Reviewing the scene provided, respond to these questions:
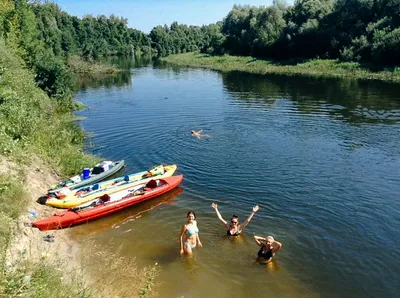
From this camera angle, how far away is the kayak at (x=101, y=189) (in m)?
14.8

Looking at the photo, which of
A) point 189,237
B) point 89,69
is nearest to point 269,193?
point 189,237

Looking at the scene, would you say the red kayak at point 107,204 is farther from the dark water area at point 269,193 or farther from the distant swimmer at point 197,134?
the distant swimmer at point 197,134

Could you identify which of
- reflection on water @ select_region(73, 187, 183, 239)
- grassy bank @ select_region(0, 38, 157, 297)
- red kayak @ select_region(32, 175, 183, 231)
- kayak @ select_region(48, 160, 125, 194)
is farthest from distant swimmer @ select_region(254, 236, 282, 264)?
kayak @ select_region(48, 160, 125, 194)

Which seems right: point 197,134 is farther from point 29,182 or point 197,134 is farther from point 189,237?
point 189,237

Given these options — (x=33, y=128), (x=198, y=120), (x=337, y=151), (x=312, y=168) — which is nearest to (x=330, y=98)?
(x=198, y=120)

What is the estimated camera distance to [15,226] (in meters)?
11.6

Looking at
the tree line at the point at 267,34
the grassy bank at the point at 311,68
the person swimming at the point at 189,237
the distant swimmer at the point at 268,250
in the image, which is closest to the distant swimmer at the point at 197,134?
the person swimming at the point at 189,237

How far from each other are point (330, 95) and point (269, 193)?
26413 millimetres

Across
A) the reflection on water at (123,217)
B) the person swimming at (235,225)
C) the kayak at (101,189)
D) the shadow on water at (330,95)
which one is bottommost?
the reflection on water at (123,217)

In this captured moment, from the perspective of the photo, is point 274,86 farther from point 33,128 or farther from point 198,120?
point 33,128

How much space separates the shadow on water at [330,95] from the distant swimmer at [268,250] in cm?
1896

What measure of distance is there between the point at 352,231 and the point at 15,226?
36.2ft

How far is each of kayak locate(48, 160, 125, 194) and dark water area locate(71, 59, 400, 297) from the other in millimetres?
1280

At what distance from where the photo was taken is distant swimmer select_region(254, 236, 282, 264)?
11883 millimetres
